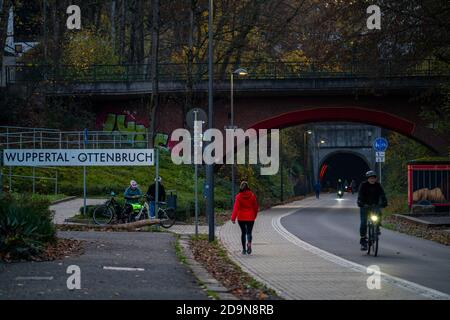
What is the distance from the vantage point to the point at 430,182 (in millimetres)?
37969

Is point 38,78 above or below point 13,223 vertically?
above

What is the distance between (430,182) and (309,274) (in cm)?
2316

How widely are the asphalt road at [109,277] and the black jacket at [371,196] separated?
14.0 feet

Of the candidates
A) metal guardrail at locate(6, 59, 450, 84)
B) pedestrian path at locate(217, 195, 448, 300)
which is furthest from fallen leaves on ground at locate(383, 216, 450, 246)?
metal guardrail at locate(6, 59, 450, 84)

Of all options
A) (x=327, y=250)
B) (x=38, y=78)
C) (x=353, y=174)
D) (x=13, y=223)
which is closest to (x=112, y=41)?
(x=38, y=78)

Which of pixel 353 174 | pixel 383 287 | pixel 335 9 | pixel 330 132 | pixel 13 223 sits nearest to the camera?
pixel 383 287

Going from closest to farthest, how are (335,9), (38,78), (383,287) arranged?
(383,287) → (335,9) → (38,78)

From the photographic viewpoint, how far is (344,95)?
5403 cm

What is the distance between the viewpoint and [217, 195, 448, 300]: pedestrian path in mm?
12883

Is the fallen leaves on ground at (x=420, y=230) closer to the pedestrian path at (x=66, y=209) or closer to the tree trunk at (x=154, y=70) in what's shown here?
the pedestrian path at (x=66, y=209)

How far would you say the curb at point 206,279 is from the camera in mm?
12498

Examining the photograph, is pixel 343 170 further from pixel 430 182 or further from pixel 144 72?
pixel 430 182
